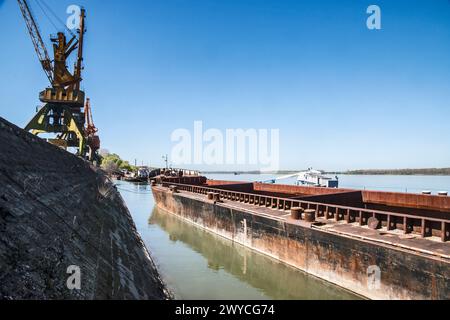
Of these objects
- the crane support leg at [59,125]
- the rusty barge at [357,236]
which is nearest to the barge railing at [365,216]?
the rusty barge at [357,236]

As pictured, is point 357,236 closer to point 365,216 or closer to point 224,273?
point 365,216

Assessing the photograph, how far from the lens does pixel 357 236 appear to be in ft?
35.2

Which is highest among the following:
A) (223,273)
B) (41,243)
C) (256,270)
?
(41,243)

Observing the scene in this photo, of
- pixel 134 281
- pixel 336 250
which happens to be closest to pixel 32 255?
pixel 134 281

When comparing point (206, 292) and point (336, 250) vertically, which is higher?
point (336, 250)

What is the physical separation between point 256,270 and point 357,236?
5.70 metres

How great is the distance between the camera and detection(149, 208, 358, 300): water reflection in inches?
455

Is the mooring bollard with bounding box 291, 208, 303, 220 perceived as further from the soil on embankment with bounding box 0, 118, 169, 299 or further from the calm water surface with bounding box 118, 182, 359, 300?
the soil on embankment with bounding box 0, 118, 169, 299

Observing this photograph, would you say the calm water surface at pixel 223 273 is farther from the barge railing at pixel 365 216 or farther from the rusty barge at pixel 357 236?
the barge railing at pixel 365 216

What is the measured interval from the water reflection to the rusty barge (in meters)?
0.42

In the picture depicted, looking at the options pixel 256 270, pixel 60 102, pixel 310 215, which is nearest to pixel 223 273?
pixel 256 270

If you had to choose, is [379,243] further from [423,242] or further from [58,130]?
[58,130]

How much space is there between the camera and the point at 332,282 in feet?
37.9
